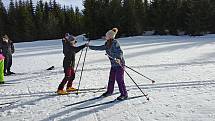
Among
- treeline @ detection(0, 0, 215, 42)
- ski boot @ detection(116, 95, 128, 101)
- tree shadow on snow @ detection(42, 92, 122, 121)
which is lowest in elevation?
tree shadow on snow @ detection(42, 92, 122, 121)

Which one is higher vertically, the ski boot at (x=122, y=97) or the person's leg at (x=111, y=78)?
the person's leg at (x=111, y=78)

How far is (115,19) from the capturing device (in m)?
48.8

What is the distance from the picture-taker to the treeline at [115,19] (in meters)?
41.6

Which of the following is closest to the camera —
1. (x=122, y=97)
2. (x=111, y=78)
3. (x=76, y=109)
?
(x=76, y=109)

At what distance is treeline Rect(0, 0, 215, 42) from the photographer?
137ft

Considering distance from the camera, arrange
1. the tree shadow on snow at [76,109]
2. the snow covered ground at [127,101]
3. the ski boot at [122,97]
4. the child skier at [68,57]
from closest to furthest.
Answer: the snow covered ground at [127,101]
the tree shadow on snow at [76,109]
the ski boot at [122,97]
the child skier at [68,57]

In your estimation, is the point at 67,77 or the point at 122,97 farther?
the point at 67,77

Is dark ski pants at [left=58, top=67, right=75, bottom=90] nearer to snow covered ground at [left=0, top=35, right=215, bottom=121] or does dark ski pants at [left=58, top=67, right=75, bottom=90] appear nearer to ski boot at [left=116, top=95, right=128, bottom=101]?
snow covered ground at [left=0, top=35, right=215, bottom=121]

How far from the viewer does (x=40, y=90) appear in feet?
33.3

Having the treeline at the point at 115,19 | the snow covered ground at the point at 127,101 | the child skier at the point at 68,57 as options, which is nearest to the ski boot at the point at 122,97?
the snow covered ground at the point at 127,101

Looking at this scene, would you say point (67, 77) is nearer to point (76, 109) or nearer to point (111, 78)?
point (111, 78)

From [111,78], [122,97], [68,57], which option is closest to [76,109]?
[122,97]

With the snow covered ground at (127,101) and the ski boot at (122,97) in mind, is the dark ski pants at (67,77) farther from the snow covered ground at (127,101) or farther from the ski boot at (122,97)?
the ski boot at (122,97)

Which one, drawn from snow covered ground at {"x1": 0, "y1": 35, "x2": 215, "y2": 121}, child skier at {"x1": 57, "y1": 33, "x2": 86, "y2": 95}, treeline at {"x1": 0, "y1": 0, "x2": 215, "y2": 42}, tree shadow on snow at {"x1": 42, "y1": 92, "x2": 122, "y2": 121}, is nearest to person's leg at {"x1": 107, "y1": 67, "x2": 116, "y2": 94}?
snow covered ground at {"x1": 0, "y1": 35, "x2": 215, "y2": 121}
